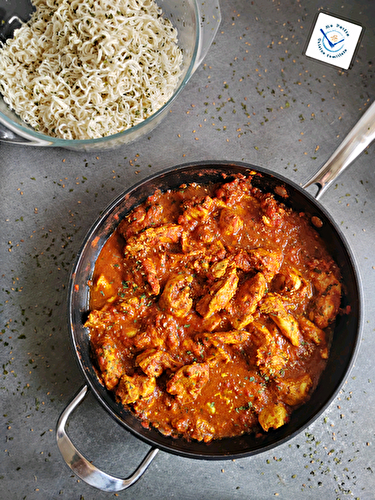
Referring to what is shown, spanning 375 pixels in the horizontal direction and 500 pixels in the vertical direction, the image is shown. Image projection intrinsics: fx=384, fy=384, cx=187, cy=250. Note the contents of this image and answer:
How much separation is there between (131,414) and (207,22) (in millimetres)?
3280

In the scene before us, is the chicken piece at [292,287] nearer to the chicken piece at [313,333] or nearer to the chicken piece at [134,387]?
the chicken piece at [313,333]

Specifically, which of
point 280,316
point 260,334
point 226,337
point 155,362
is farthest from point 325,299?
point 155,362

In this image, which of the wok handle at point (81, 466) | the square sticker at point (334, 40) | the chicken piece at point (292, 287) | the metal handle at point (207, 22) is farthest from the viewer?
the square sticker at point (334, 40)

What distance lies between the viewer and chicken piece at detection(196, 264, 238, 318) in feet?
9.12

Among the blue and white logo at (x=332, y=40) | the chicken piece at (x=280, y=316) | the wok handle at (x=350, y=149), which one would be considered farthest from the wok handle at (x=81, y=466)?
the blue and white logo at (x=332, y=40)

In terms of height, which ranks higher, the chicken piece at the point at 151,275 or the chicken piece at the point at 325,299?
the chicken piece at the point at 325,299

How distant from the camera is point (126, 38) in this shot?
287 cm

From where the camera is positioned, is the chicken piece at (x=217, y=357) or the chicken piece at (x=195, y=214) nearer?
the chicken piece at (x=217, y=357)

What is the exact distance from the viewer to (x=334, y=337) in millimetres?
2986

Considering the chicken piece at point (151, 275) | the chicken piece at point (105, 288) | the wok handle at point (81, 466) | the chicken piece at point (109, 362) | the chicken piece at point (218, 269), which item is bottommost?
the wok handle at point (81, 466)

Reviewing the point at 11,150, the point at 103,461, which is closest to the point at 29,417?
the point at 103,461

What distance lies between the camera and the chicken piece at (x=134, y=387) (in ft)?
8.88

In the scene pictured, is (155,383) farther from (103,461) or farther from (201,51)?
(201,51)

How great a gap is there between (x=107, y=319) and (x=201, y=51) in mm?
2356
